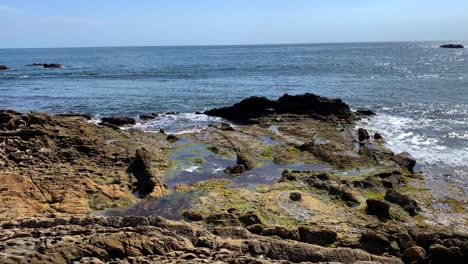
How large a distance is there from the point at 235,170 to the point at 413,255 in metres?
12.3

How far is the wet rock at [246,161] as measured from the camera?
2494cm

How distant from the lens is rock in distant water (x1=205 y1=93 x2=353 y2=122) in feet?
128

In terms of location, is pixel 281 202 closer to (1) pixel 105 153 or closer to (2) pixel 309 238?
(2) pixel 309 238

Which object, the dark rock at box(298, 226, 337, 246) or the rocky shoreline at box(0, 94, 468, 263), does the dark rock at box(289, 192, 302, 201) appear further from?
the dark rock at box(298, 226, 337, 246)

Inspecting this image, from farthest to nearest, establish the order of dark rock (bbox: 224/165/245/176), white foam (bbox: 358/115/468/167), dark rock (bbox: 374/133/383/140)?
1. dark rock (bbox: 374/133/383/140)
2. white foam (bbox: 358/115/468/167)
3. dark rock (bbox: 224/165/245/176)

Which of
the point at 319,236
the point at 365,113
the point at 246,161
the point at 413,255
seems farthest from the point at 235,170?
the point at 365,113

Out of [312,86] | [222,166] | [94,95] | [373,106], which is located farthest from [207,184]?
[312,86]

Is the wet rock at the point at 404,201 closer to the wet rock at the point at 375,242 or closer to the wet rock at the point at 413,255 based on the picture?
the wet rock at the point at 375,242

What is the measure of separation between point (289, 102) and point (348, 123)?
6367mm

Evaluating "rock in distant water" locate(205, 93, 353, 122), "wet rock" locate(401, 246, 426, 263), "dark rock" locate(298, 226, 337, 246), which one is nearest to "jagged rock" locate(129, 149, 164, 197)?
"dark rock" locate(298, 226, 337, 246)

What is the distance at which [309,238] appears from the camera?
1524 centimetres

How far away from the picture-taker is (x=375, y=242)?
14.9 m

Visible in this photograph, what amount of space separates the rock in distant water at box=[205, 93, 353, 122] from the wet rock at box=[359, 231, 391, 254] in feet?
78.7

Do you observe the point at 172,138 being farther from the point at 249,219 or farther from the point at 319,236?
the point at 319,236
